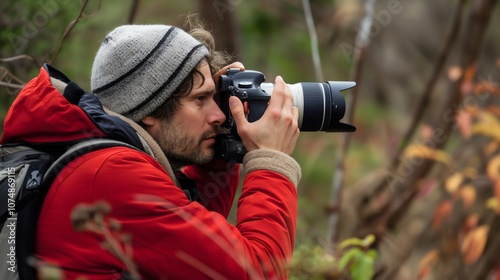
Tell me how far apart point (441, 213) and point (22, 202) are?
10.7 ft

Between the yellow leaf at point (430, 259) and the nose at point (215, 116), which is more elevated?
the nose at point (215, 116)

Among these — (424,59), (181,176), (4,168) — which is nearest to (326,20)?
(424,59)

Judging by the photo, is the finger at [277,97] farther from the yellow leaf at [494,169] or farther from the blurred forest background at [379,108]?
the yellow leaf at [494,169]

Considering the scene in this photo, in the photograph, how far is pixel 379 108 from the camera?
952cm

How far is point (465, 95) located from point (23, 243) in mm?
3670

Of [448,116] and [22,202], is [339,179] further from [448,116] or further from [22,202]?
[22,202]

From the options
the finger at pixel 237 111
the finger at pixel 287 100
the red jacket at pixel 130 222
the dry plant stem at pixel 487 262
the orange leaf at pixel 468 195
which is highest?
the finger at pixel 287 100

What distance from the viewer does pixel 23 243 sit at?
2061 millimetres

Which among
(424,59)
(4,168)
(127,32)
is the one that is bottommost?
(424,59)

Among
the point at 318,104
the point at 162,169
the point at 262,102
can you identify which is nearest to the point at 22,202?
the point at 162,169

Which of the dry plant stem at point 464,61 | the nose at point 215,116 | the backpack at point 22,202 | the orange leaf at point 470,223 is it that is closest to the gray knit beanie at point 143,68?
the nose at point 215,116

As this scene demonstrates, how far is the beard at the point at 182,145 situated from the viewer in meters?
2.49

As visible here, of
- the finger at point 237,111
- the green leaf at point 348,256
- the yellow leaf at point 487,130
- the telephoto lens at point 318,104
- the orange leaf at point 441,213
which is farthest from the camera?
the orange leaf at point 441,213

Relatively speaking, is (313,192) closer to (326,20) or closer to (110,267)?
(326,20)
